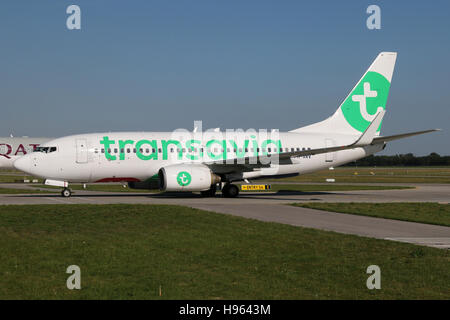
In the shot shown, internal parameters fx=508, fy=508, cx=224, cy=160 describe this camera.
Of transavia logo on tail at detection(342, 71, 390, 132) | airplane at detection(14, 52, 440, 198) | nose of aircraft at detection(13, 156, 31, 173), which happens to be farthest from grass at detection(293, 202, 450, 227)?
nose of aircraft at detection(13, 156, 31, 173)

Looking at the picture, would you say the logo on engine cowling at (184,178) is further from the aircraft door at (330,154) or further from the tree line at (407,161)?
the tree line at (407,161)

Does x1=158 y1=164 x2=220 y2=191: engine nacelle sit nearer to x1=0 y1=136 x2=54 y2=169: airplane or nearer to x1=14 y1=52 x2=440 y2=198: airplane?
x1=14 y1=52 x2=440 y2=198: airplane

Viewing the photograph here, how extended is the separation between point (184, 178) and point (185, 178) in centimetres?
6

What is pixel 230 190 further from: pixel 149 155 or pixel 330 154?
pixel 330 154

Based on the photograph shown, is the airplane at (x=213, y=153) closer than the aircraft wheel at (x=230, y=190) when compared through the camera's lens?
Yes

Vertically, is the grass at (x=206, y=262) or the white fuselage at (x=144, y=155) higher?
the white fuselage at (x=144, y=155)

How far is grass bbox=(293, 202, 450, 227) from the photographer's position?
65.5 ft

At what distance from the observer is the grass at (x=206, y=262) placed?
859cm

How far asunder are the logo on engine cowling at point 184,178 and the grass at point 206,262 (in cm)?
1194

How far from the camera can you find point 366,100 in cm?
3616

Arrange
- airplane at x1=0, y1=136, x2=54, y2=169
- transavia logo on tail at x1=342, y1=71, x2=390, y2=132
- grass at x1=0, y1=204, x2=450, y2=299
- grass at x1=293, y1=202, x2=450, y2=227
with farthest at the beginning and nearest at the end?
airplane at x1=0, y1=136, x2=54, y2=169
transavia logo on tail at x1=342, y1=71, x2=390, y2=132
grass at x1=293, y1=202, x2=450, y2=227
grass at x1=0, y1=204, x2=450, y2=299

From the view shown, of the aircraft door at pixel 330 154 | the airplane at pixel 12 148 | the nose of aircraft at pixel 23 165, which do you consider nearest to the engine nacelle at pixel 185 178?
the nose of aircraft at pixel 23 165

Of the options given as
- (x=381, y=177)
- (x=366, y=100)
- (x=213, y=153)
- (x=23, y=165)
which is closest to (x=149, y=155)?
(x=213, y=153)
